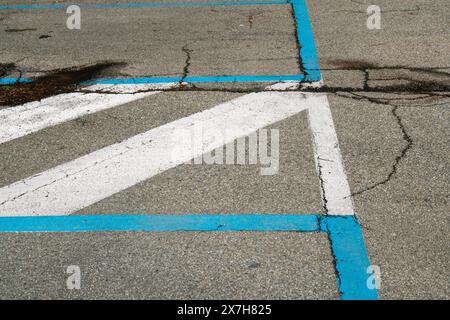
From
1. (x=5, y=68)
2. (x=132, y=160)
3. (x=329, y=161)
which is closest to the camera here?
(x=329, y=161)

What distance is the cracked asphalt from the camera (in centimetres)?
338

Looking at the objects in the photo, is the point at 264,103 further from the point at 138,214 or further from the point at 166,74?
the point at 138,214

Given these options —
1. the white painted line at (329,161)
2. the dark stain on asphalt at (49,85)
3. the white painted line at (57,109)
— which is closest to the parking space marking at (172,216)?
the white painted line at (329,161)

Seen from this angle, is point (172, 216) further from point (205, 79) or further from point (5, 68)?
point (5, 68)

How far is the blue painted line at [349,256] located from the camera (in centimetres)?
324

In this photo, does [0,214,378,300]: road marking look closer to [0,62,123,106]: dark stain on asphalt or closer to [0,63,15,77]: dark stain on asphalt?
[0,62,123,106]: dark stain on asphalt

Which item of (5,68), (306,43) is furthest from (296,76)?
(5,68)

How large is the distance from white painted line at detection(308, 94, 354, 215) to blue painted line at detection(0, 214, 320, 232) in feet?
0.89

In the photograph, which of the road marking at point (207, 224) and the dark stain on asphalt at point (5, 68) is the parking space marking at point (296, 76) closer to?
the dark stain on asphalt at point (5, 68)

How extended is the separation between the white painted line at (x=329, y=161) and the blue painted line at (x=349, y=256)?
131 mm

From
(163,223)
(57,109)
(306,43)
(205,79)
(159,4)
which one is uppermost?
(159,4)

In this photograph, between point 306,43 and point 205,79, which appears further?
point 306,43

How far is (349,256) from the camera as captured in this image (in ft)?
11.5

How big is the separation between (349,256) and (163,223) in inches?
54.7
